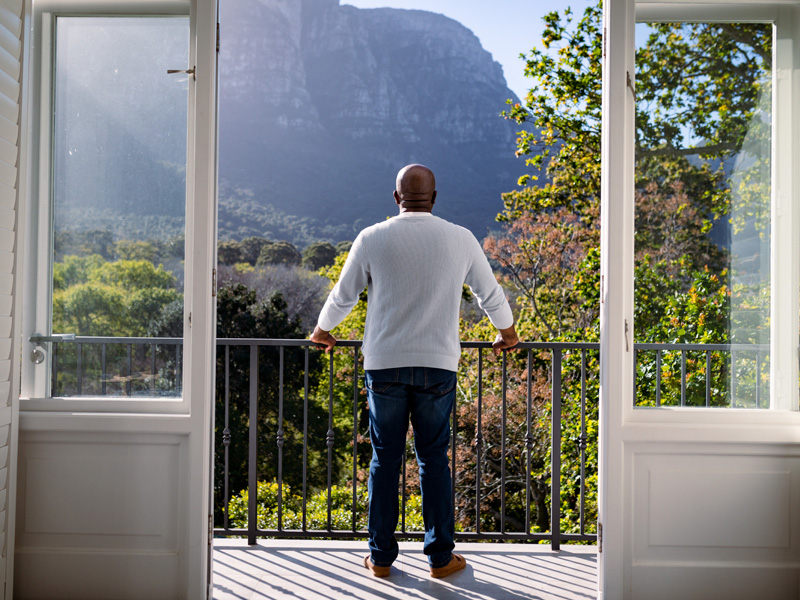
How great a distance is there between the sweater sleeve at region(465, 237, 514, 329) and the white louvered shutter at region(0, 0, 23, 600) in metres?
1.58

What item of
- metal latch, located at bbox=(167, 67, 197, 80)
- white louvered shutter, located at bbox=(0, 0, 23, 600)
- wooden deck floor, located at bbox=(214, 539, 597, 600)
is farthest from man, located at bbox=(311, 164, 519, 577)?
white louvered shutter, located at bbox=(0, 0, 23, 600)

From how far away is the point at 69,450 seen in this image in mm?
2328

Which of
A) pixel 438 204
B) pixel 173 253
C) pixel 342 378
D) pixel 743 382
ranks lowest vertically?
pixel 342 378

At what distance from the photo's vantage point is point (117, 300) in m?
2.38

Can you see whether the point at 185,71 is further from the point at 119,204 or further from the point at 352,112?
the point at 352,112

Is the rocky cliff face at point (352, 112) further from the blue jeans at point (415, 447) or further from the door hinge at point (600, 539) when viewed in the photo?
the door hinge at point (600, 539)

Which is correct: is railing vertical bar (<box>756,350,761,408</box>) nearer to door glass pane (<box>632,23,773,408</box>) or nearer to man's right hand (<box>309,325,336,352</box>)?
door glass pane (<box>632,23,773,408</box>)

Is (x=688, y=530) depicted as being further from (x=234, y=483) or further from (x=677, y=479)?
(x=234, y=483)

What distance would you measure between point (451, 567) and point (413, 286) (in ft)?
3.75

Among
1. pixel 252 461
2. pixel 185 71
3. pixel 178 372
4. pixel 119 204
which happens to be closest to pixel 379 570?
pixel 252 461

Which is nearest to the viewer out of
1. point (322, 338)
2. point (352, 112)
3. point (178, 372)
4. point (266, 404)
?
point (178, 372)

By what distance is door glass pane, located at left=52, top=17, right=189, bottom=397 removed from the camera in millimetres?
2346

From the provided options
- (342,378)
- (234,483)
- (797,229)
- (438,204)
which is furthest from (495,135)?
(797,229)

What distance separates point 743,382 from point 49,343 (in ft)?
8.07
